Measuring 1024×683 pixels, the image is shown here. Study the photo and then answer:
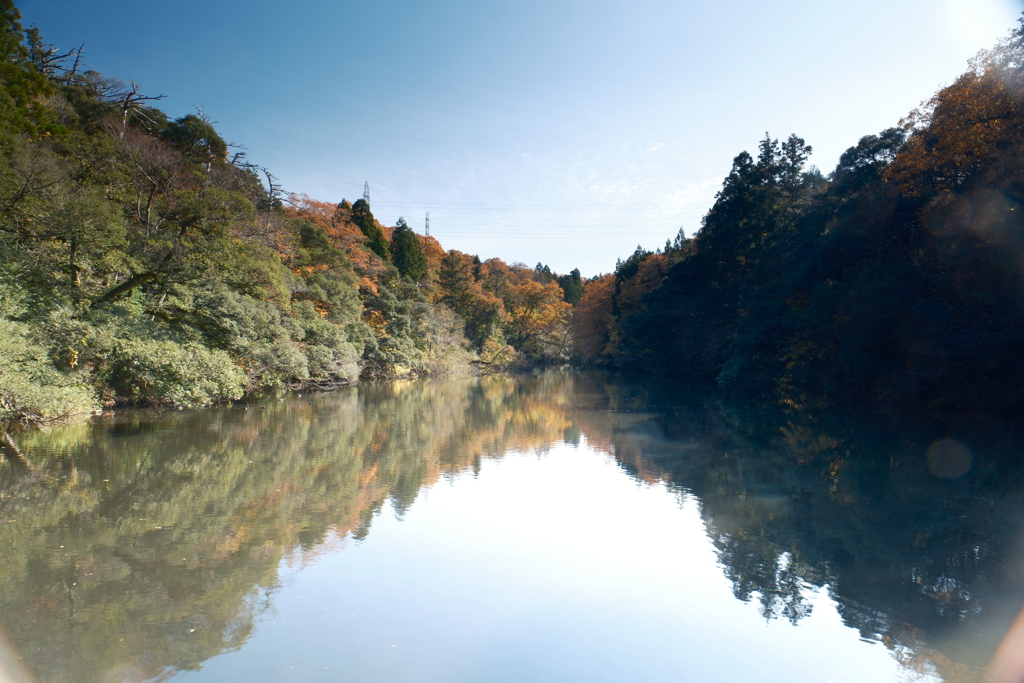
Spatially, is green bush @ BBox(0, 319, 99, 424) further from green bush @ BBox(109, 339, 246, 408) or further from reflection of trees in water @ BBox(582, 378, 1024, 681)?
reflection of trees in water @ BBox(582, 378, 1024, 681)

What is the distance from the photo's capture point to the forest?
11414mm

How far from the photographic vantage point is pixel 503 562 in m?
5.92

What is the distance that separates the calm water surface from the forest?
85.6 inches

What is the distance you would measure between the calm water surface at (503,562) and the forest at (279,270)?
2.18 meters

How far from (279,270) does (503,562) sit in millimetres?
13928

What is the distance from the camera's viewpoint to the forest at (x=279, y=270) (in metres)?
11.4

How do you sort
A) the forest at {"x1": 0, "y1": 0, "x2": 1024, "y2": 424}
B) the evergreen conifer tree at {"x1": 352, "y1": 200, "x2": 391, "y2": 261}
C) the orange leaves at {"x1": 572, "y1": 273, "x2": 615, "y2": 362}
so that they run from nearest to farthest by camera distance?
the forest at {"x1": 0, "y1": 0, "x2": 1024, "y2": 424}
the evergreen conifer tree at {"x1": 352, "y1": 200, "x2": 391, "y2": 261}
the orange leaves at {"x1": 572, "y1": 273, "x2": 615, "y2": 362}

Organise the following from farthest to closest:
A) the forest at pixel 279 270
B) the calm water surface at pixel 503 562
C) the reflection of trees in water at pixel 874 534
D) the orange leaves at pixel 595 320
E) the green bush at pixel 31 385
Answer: the orange leaves at pixel 595 320, the forest at pixel 279 270, the green bush at pixel 31 385, the reflection of trees in water at pixel 874 534, the calm water surface at pixel 503 562

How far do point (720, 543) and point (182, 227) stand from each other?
1393 cm

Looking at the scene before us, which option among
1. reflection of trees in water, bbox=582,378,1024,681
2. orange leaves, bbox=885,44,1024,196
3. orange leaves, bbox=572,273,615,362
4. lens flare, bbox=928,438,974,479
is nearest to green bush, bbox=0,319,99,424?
reflection of trees in water, bbox=582,378,1024,681

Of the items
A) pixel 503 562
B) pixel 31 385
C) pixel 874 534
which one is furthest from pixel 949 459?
pixel 31 385


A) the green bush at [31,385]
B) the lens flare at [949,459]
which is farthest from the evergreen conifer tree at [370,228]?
the lens flare at [949,459]

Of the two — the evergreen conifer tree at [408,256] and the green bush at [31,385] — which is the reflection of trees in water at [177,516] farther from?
the evergreen conifer tree at [408,256]

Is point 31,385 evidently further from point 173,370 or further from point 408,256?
point 408,256
